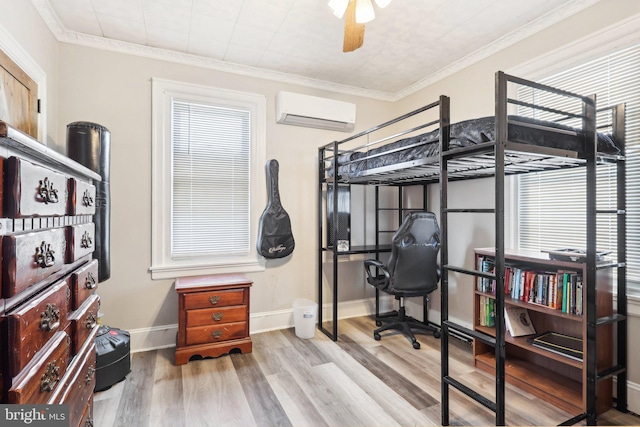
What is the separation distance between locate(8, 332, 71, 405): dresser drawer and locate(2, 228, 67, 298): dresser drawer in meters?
0.20

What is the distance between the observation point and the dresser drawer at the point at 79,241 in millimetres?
1124

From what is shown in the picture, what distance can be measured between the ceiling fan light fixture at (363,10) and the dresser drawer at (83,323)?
186 centimetres

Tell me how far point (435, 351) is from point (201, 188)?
8.59 feet

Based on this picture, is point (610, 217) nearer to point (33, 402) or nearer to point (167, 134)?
point (33, 402)

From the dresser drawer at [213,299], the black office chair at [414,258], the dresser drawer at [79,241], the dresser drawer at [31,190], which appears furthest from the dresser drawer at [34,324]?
the black office chair at [414,258]

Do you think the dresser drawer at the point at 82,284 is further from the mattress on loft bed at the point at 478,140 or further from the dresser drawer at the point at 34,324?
the mattress on loft bed at the point at 478,140

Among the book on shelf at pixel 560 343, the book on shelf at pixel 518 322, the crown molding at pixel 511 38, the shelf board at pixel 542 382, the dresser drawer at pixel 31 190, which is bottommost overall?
the shelf board at pixel 542 382

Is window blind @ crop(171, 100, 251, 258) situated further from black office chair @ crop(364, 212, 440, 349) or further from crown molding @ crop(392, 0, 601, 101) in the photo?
crown molding @ crop(392, 0, 601, 101)

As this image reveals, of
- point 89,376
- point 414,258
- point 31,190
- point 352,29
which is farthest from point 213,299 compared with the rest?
point 352,29

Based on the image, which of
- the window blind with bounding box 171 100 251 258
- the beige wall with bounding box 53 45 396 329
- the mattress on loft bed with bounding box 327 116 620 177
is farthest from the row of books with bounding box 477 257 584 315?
the beige wall with bounding box 53 45 396 329

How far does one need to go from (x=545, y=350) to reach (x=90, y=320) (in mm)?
2591

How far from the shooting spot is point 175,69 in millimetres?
2969

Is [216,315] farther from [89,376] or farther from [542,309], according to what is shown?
[542,309]

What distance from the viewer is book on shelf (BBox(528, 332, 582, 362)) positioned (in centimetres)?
202
